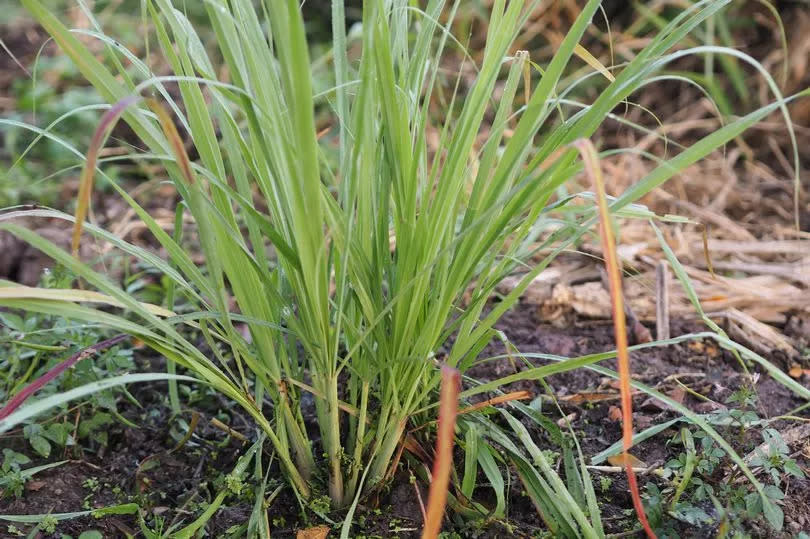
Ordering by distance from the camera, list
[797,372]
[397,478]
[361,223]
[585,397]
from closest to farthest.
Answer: [361,223], [397,478], [585,397], [797,372]

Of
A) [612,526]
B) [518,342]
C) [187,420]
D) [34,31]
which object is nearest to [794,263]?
[518,342]

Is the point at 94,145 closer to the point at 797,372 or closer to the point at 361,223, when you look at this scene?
the point at 361,223

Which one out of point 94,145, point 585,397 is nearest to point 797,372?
point 585,397

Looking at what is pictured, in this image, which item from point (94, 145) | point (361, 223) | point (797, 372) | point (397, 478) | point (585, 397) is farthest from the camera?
point (797, 372)

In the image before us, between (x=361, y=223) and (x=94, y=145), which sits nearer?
(x=94, y=145)

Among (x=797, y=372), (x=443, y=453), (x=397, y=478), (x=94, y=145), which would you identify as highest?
(x=94, y=145)

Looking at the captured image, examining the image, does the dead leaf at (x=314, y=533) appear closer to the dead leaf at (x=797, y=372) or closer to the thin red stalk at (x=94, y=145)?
the thin red stalk at (x=94, y=145)

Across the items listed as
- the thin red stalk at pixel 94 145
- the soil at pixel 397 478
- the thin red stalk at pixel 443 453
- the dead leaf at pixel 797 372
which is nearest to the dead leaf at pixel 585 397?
the soil at pixel 397 478
